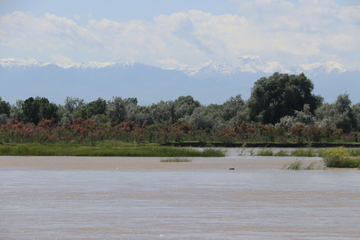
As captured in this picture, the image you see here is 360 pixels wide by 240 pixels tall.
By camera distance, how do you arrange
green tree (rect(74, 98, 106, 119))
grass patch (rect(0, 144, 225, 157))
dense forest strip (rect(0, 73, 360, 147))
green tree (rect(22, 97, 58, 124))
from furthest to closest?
green tree (rect(74, 98, 106, 119)) → green tree (rect(22, 97, 58, 124)) → dense forest strip (rect(0, 73, 360, 147)) → grass patch (rect(0, 144, 225, 157))

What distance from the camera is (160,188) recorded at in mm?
13500

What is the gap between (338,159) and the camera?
21.1 meters

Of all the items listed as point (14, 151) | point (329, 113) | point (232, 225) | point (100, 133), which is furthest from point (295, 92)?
point (232, 225)

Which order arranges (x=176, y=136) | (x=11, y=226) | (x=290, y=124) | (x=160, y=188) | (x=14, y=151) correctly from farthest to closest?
(x=290, y=124), (x=176, y=136), (x=14, y=151), (x=160, y=188), (x=11, y=226)

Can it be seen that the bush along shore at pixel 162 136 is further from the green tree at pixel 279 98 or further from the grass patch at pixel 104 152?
the green tree at pixel 279 98

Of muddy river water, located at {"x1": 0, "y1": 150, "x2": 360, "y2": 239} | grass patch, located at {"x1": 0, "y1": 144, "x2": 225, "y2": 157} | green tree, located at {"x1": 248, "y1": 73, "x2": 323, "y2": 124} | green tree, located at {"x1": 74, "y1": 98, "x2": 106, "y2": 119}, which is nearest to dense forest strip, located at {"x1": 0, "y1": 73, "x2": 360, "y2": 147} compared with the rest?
green tree, located at {"x1": 248, "y1": 73, "x2": 323, "y2": 124}

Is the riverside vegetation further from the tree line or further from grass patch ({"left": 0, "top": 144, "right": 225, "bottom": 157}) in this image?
grass patch ({"left": 0, "top": 144, "right": 225, "bottom": 157})

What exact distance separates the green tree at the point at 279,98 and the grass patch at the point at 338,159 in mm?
42332

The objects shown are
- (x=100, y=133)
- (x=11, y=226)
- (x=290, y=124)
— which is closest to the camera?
(x=11, y=226)

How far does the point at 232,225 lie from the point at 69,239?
3226mm

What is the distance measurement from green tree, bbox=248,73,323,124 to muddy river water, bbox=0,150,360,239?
4799cm

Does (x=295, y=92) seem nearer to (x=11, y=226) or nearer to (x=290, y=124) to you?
(x=290, y=124)

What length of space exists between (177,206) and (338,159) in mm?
13382

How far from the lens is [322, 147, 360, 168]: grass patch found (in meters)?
20.8
